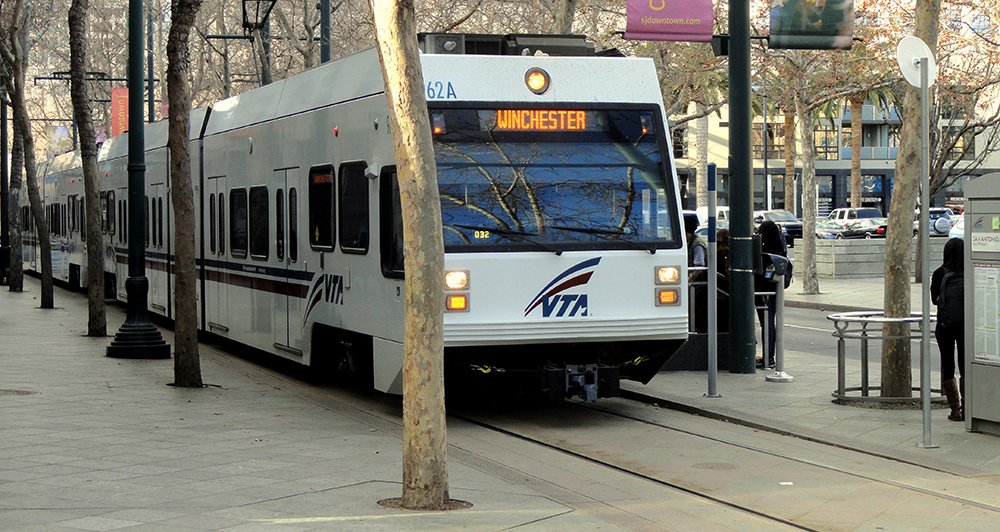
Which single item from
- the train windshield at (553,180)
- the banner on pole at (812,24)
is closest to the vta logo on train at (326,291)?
the train windshield at (553,180)

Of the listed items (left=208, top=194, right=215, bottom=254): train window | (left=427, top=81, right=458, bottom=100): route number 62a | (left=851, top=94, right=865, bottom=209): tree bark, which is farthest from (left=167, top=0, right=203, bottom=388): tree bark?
(left=851, top=94, right=865, bottom=209): tree bark

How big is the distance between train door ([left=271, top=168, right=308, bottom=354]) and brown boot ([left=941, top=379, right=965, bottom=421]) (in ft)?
19.8

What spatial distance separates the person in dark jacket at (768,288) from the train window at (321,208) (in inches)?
188

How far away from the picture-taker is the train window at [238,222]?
46.0 feet

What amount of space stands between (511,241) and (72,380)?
→ 5.83 metres

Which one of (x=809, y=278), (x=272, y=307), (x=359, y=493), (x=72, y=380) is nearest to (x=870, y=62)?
(x=809, y=278)

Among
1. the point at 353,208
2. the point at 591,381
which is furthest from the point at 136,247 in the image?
the point at 591,381

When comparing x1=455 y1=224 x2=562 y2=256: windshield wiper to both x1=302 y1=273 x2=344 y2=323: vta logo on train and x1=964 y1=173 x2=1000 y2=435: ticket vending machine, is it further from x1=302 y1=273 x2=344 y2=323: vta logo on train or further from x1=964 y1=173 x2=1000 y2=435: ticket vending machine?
x1=964 y1=173 x2=1000 y2=435: ticket vending machine

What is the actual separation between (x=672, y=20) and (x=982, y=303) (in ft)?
22.3

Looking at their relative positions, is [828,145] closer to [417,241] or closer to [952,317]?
[952,317]

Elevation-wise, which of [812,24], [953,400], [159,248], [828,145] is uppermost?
[828,145]

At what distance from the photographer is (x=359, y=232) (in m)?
10.6

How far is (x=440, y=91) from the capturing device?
31.5ft

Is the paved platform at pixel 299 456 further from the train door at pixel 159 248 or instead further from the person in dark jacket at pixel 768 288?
the train door at pixel 159 248
